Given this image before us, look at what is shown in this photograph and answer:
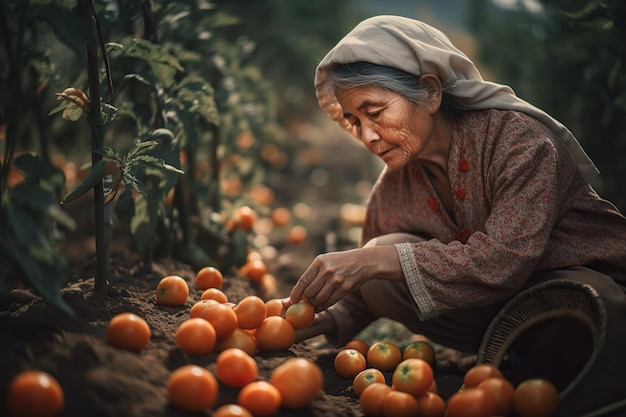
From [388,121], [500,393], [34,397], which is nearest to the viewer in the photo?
[34,397]

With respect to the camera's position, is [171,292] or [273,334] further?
[171,292]

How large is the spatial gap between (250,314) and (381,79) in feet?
3.14

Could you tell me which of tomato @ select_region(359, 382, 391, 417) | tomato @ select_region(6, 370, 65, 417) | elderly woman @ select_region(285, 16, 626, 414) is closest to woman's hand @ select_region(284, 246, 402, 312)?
elderly woman @ select_region(285, 16, 626, 414)

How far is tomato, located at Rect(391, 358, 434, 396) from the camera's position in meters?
1.93

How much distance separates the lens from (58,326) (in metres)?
1.84

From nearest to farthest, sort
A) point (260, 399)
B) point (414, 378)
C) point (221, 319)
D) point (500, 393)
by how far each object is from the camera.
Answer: point (260, 399)
point (500, 393)
point (414, 378)
point (221, 319)

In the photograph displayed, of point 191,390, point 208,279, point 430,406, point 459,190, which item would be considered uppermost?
point 459,190

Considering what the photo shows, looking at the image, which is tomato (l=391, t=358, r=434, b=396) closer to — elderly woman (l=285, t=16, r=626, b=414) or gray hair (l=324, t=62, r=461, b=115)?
elderly woman (l=285, t=16, r=626, b=414)

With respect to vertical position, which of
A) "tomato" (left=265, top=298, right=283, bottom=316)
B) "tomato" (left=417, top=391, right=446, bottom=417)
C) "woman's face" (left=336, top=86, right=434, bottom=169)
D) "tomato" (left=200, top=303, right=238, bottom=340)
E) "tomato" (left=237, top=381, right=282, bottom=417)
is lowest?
"tomato" (left=265, top=298, right=283, bottom=316)

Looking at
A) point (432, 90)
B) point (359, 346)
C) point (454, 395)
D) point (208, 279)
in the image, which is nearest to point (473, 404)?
point (454, 395)

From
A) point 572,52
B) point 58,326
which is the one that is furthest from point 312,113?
point 58,326

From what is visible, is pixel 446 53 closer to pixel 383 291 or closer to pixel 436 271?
pixel 436 271

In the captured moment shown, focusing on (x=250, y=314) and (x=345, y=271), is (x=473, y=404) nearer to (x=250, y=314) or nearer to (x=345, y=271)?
(x=345, y=271)

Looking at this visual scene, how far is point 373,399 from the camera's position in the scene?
195cm
